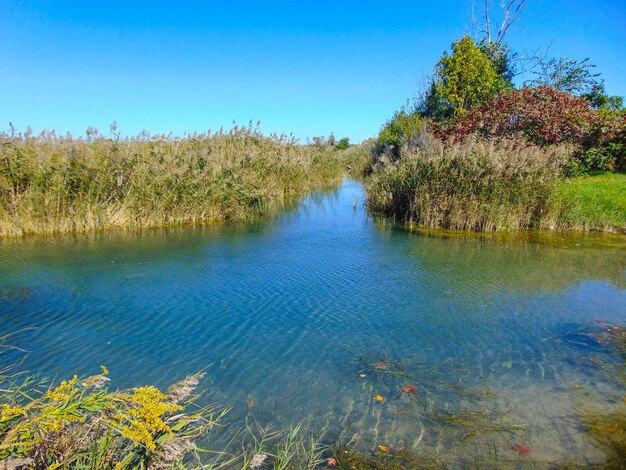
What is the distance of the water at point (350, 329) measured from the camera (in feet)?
12.4

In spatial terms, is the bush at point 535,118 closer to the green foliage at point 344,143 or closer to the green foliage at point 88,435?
the green foliage at point 88,435

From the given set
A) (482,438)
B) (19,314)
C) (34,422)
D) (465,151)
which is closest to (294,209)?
(465,151)

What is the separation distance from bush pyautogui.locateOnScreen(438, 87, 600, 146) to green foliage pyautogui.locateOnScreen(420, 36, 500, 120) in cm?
291

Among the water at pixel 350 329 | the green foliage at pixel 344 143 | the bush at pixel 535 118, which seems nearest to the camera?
the water at pixel 350 329

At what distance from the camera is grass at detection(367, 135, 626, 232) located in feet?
39.6

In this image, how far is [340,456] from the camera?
10.6 feet

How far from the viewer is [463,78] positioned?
805 inches

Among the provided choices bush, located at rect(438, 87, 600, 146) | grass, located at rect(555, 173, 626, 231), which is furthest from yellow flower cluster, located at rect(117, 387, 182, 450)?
bush, located at rect(438, 87, 600, 146)

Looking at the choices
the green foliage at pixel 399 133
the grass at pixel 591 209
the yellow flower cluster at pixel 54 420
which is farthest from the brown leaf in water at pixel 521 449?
the green foliage at pixel 399 133

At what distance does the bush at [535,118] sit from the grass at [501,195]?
10.6 feet

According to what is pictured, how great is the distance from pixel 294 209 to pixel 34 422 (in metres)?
15.2

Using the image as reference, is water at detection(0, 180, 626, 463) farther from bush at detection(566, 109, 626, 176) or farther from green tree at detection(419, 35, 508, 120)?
green tree at detection(419, 35, 508, 120)

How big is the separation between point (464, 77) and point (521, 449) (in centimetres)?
2004

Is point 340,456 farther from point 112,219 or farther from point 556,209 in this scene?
point 556,209
